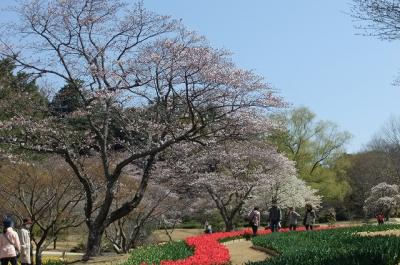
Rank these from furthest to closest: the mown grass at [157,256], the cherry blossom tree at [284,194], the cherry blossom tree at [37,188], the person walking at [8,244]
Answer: the cherry blossom tree at [284,194] < the cherry blossom tree at [37,188] < the mown grass at [157,256] < the person walking at [8,244]

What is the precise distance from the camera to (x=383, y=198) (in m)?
45.2

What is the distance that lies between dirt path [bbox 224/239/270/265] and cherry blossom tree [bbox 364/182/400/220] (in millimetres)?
28874

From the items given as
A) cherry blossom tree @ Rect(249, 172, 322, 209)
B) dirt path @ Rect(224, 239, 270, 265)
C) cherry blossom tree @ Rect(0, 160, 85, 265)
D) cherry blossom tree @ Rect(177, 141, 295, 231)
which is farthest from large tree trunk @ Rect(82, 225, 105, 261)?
cherry blossom tree @ Rect(249, 172, 322, 209)

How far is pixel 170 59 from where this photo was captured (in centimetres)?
1590

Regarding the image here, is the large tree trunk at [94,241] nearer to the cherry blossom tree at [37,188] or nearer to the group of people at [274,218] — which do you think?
the cherry blossom tree at [37,188]

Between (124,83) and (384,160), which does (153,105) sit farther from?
(384,160)

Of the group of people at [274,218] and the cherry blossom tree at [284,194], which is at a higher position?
the cherry blossom tree at [284,194]

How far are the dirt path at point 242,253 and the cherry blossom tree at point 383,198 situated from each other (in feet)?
94.7

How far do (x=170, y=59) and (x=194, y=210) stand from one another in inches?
969

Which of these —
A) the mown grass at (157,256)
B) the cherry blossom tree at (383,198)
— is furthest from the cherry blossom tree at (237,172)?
the cherry blossom tree at (383,198)

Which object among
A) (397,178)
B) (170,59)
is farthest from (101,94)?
(397,178)

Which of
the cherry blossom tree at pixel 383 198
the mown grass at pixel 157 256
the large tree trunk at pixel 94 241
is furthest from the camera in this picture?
the cherry blossom tree at pixel 383 198

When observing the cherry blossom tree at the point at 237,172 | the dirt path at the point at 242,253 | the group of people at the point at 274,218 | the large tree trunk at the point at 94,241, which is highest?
the cherry blossom tree at the point at 237,172

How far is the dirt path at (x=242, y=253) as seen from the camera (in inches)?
569
